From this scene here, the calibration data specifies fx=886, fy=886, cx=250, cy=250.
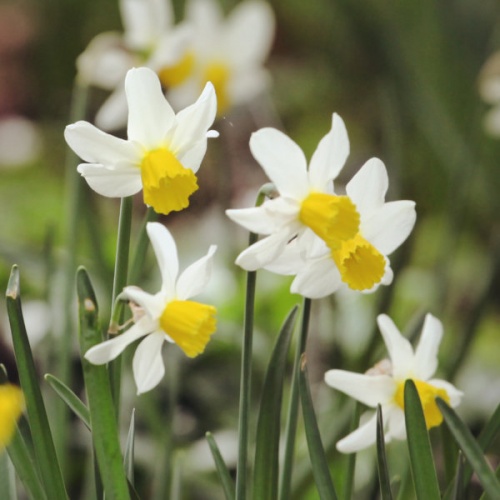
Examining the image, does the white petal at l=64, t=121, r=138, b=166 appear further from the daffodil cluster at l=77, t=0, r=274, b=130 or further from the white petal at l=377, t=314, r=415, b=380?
the daffodil cluster at l=77, t=0, r=274, b=130

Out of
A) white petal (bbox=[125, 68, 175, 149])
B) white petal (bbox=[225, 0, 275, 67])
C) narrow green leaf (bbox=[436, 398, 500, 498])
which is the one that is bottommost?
narrow green leaf (bbox=[436, 398, 500, 498])

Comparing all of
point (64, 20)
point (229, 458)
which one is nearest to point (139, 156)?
point (229, 458)

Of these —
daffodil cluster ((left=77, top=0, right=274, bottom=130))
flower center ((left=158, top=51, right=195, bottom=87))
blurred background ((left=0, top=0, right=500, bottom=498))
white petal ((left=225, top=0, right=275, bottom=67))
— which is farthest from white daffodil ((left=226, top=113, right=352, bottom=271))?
white petal ((left=225, top=0, right=275, bottom=67))

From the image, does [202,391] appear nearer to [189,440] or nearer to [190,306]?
[189,440]

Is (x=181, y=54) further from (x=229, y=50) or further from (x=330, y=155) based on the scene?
(x=330, y=155)

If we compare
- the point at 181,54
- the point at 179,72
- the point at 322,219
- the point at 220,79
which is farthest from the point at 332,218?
the point at 220,79

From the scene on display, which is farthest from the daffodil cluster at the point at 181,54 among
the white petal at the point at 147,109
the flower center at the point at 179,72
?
the white petal at the point at 147,109
